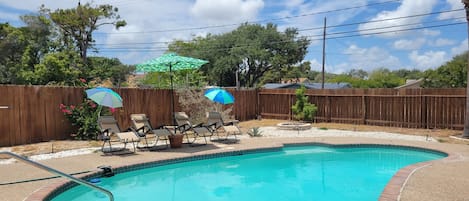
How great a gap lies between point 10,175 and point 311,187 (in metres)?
5.41

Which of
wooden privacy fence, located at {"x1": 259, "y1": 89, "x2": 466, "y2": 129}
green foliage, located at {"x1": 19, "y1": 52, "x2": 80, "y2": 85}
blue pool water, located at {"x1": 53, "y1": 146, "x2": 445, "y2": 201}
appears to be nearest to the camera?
blue pool water, located at {"x1": 53, "y1": 146, "x2": 445, "y2": 201}

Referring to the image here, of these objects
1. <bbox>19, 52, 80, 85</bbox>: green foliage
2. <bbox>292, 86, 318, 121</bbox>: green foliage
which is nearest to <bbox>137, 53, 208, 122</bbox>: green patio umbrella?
<bbox>292, 86, 318, 121</bbox>: green foliage

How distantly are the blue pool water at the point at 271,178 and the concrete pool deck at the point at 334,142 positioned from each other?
0.37 metres

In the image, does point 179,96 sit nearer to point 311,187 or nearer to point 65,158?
point 65,158

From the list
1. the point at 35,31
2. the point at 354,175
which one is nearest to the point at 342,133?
the point at 354,175

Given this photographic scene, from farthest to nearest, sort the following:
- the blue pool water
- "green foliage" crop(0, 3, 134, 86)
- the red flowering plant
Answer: "green foliage" crop(0, 3, 134, 86) < the red flowering plant < the blue pool water

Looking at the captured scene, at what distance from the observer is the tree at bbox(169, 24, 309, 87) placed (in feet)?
109

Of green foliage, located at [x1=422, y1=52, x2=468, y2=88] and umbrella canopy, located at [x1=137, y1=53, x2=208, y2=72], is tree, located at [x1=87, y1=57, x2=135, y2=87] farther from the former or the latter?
green foliage, located at [x1=422, y1=52, x2=468, y2=88]

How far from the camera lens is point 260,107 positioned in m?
17.6

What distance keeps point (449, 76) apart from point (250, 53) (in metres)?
15.9

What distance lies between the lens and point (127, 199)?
19.4ft

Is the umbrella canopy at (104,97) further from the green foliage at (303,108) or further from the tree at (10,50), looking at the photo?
the tree at (10,50)

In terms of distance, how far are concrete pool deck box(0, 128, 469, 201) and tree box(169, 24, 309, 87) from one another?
73.5 ft

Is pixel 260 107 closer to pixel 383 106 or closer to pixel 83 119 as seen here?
pixel 383 106
